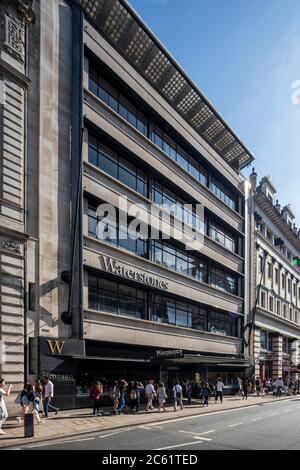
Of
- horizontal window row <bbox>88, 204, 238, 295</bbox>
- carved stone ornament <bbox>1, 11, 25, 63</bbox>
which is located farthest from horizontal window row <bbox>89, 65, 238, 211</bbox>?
horizontal window row <bbox>88, 204, 238, 295</bbox>

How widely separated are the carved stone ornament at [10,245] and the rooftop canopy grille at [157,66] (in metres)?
15.8

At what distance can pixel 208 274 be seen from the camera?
147ft

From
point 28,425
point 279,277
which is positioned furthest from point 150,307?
point 279,277

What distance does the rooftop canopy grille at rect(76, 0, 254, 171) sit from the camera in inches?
1188

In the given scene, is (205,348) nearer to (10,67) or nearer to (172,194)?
(172,194)

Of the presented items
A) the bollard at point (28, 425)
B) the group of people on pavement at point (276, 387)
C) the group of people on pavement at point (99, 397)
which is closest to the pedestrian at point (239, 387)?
the group of people on pavement at point (276, 387)

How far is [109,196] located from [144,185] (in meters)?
5.99

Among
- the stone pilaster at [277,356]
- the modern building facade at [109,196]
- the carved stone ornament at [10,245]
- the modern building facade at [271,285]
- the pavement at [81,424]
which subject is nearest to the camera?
the pavement at [81,424]

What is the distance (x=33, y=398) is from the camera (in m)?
19.0

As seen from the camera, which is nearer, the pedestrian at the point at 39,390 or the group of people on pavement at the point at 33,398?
the group of people on pavement at the point at 33,398

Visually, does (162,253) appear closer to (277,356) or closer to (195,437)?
(195,437)

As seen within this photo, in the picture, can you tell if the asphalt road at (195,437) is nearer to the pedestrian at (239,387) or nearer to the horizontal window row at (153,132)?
the pedestrian at (239,387)

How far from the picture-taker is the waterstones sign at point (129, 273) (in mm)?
28792
